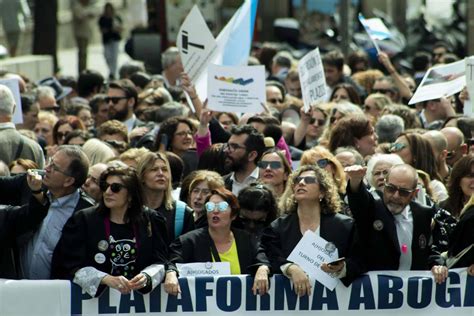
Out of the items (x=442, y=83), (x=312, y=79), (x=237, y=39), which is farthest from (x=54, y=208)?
(x=237, y=39)

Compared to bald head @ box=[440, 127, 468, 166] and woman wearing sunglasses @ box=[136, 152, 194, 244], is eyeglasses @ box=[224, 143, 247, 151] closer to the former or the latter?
woman wearing sunglasses @ box=[136, 152, 194, 244]

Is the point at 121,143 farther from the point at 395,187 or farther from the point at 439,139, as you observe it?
the point at 395,187

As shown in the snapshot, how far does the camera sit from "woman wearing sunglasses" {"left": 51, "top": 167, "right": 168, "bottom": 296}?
8.99m

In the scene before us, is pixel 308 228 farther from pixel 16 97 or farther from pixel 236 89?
pixel 16 97

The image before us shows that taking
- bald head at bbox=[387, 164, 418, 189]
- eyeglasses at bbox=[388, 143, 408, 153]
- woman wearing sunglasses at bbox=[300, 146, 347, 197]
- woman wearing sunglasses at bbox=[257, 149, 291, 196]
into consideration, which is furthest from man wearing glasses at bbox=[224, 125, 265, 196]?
bald head at bbox=[387, 164, 418, 189]

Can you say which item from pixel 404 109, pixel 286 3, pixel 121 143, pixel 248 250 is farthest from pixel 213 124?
pixel 286 3

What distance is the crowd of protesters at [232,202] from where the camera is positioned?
29.9 feet

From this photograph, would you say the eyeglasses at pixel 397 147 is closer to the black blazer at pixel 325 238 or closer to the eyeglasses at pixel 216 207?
the black blazer at pixel 325 238

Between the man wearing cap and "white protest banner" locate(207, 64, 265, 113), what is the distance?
2.13 m

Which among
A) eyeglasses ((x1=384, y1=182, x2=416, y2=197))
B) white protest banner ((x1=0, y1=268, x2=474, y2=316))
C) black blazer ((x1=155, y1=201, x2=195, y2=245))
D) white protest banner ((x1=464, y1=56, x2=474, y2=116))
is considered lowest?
white protest banner ((x1=0, y1=268, x2=474, y2=316))

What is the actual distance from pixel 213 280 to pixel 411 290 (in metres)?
1.23

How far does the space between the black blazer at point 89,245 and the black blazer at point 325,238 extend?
0.66 meters

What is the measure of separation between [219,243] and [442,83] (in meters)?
3.97

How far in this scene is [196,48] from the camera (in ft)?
45.3
